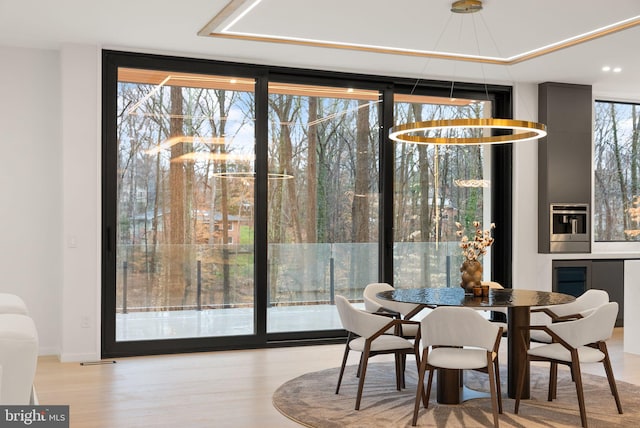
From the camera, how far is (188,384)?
5.68 metres

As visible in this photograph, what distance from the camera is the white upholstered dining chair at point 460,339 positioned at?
14.8ft

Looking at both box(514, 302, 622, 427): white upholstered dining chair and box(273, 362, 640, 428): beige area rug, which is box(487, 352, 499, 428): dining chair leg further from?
box(514, 302, 622, 427): white upholstered dining chair

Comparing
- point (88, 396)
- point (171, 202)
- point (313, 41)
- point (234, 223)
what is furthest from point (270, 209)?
point (88, 396)

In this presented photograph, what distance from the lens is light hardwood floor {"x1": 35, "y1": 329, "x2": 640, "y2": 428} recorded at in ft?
15.5

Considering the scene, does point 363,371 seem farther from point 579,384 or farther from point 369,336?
point 579,384

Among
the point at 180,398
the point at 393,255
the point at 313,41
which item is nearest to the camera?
the point at 180,398

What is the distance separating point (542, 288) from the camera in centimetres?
826

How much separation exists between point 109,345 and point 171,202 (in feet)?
4.73

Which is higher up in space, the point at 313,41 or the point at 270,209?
the point at 313,41

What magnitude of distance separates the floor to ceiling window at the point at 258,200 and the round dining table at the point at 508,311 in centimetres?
213

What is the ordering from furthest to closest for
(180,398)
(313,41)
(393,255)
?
(393,255) < (313,41) < (180,398)

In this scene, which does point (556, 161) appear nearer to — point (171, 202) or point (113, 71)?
point (171, 202)

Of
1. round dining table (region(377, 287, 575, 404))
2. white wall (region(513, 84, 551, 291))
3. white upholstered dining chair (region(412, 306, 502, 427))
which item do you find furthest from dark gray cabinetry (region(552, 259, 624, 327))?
white upholstered dining chair (region(412, 306, 502, 427))

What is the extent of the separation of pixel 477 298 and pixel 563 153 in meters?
3.58
